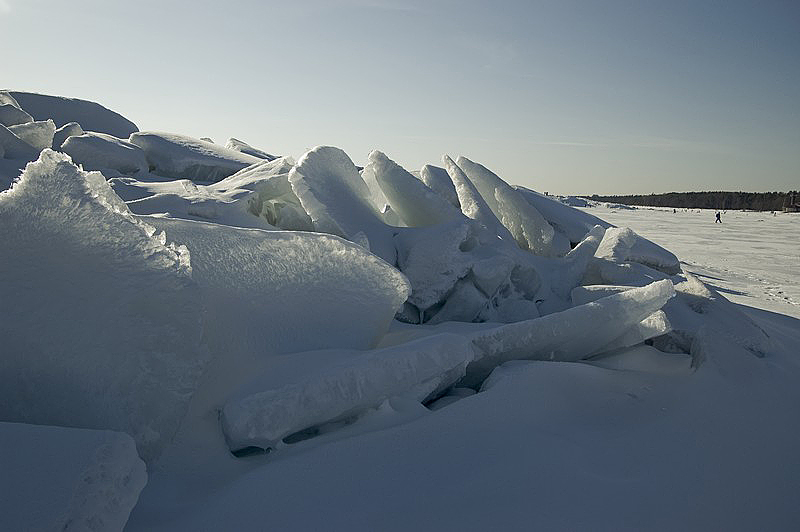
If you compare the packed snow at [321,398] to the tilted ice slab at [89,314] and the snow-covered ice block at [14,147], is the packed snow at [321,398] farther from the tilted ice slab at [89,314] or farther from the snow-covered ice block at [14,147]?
the snow-covered ice block at [14,147]

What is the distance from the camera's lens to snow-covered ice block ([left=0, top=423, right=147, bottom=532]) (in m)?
0.86

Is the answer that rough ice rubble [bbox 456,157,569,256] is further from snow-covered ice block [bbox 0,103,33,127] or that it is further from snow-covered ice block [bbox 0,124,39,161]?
snow-covered ice block [bbox 0,103,33,127]

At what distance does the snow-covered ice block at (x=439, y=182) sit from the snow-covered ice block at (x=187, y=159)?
6.19ft

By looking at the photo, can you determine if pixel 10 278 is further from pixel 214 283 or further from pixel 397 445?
pixel 397 445

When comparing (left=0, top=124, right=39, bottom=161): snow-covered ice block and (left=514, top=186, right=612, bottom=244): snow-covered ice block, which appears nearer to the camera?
(left=0, top=124, right=39, bottom=161): snow-covered ice block

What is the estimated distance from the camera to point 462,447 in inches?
53.8

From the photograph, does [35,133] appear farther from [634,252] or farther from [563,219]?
[634,252]

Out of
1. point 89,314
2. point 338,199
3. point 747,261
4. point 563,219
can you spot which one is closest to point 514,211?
point 563,219

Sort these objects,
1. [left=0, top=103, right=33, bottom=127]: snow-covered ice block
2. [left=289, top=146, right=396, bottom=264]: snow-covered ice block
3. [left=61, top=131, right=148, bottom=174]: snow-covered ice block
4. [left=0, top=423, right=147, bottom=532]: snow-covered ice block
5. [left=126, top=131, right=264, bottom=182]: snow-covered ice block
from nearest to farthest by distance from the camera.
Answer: [left=0, top=423, right=147, bottom=532]: snow-covered ice block < [left=289, top=146, right=396, bottom=264]: snow-covered ice block < [left=61, top=131, right=148, bottom=174]: snow-covered ice block < [left=126, top=131, right=264, bottom=182]: snow-covered ice block < [left=0, top=103, right=33, bottom=127]: snow-covered ice block

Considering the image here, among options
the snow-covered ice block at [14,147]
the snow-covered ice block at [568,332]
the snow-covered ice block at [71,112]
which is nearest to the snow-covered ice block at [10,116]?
the snow-covered ice block at [14,147]

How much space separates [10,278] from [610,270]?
3.14 metres

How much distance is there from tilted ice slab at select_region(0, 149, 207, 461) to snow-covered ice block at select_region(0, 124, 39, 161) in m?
3.75

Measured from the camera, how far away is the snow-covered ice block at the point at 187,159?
5.05 metres

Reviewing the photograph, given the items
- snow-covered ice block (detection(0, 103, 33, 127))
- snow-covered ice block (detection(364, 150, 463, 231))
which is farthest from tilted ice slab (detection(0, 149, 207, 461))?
snow-covered ice block (detection(0, 103, 33, 127))
